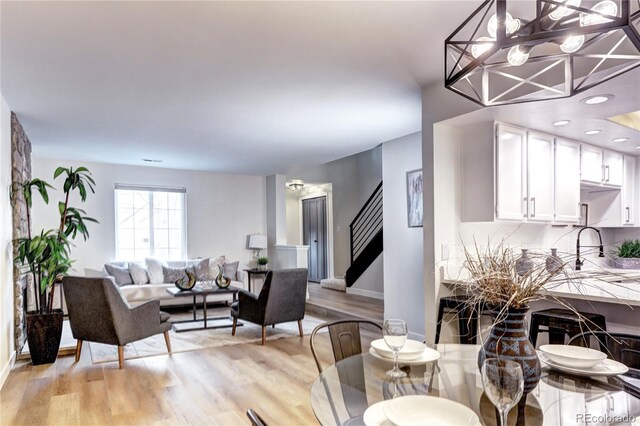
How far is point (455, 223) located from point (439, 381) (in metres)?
2.09

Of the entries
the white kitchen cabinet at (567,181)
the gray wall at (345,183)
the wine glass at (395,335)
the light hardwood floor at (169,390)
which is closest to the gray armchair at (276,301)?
the light hardwood floor at (169,390)

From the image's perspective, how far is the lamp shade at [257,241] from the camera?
26.4ft

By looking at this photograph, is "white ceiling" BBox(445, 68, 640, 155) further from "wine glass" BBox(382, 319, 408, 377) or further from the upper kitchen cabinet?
"wine glass" BBox(382, 319, 408, 377)

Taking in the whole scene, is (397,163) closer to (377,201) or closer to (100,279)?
(377,201)

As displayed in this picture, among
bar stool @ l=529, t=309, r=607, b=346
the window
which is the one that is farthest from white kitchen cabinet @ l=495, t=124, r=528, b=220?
the window

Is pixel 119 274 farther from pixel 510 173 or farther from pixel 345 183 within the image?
pixel 510 173

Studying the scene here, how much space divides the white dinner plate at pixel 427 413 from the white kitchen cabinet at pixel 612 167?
4208 millimetres

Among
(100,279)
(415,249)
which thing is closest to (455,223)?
(415,249)

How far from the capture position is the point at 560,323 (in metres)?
2.51

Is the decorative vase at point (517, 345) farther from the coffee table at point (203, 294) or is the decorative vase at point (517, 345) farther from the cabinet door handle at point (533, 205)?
the coffee table at point (203, 294)

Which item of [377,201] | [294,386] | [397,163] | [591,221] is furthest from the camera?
[377,201]

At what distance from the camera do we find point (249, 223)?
27.2ft

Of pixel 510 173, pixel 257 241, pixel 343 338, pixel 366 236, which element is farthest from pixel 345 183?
pixel 343 338

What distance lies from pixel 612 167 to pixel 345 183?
5.22 meters
